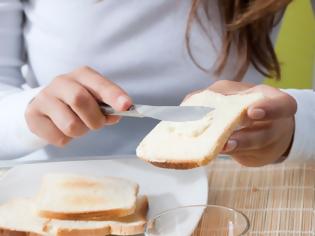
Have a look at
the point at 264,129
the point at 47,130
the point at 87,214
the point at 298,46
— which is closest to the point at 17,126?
the point at 47,130

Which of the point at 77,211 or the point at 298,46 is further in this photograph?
the point at 298,46

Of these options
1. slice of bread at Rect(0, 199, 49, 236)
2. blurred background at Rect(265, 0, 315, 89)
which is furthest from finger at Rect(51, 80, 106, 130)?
blurred background at Rect(265, 0, 315, 89)

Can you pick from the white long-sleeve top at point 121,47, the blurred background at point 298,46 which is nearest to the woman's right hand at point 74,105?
the white long-sleeve top at point 121,47

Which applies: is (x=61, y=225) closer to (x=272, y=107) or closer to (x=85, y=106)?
(x=85, y=106)

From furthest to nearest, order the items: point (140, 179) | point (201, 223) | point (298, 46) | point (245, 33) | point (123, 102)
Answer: point (298, 46)
point (245, 33)
point (140, 179)
point (123, 102)
point (201, 223)

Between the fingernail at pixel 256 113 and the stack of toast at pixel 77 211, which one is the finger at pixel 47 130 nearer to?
the stack of toast at pixel 77 211

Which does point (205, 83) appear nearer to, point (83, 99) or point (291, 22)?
point (83, 99)

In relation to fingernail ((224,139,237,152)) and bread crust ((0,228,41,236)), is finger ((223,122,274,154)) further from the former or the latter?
bread crust ((0,228,41,236))

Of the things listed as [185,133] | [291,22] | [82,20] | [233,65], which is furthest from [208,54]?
[291,22]
